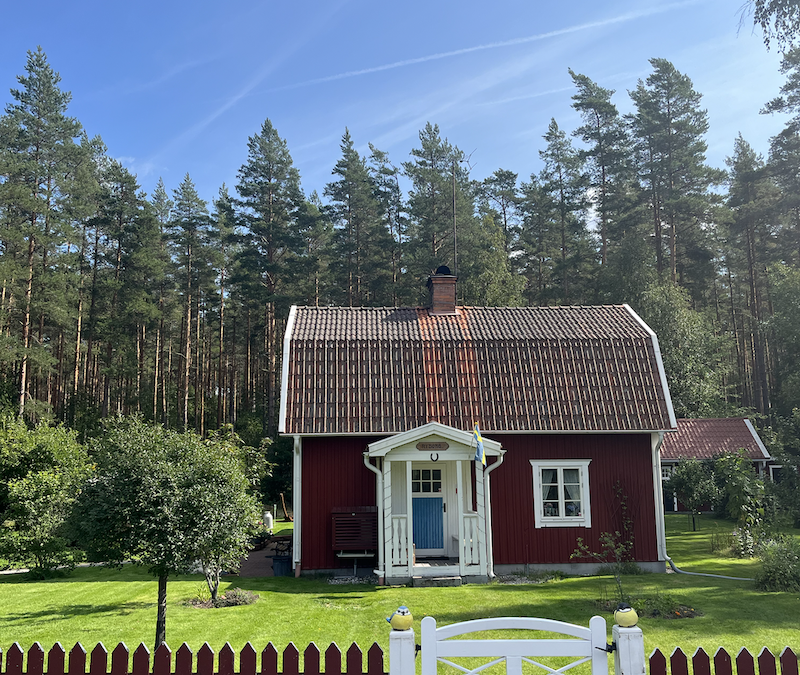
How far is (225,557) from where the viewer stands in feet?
27.8

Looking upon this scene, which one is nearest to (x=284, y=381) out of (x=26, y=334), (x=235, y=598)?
(x=235, y=598)

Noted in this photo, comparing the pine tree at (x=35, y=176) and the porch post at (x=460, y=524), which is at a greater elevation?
the pine tree at (x=35, y=176)

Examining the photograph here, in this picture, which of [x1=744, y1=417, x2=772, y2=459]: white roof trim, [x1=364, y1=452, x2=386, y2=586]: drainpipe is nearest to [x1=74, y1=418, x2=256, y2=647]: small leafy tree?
[x1=364, y1=452, x2=386, y2=586]: drainpipe

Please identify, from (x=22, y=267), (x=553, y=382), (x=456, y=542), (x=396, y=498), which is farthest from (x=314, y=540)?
(x=22, y=267)

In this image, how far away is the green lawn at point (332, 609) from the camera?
839 cm

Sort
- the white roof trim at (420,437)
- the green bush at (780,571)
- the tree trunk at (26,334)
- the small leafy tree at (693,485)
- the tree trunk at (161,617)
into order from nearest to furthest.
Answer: the tree trunk at (161,617), the green bush at (780,571), the white roof trim at (420,437), the small leafy tree at (693,485), the tree trunk at (26,334)

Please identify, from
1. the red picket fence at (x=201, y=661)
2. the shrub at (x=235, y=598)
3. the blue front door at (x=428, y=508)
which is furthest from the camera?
the blue front door at (x=428, y=508)

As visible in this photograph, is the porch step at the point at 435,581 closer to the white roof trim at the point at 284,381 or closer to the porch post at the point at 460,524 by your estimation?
the porch post at the point at 460,524

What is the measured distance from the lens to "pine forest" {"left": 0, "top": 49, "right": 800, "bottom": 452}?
31.9 m

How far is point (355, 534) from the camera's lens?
44.4 ft

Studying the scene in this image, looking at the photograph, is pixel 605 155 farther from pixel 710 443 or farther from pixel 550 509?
pixel 550 509

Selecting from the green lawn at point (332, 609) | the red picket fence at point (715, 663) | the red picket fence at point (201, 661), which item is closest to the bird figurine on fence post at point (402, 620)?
the red picket fence at point (201, 661)

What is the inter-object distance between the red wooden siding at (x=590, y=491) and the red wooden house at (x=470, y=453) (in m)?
0.02

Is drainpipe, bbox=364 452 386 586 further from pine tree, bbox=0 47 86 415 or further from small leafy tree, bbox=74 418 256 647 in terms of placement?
pine tree, bbox=0 47 86 415
